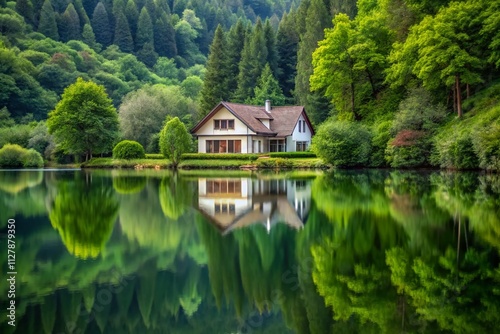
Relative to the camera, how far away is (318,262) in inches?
404

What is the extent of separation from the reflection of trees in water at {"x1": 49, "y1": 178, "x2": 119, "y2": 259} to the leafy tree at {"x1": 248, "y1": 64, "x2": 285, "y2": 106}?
47.6m

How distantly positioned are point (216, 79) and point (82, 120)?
2290cm

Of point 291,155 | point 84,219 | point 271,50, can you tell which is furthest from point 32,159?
point 84,219

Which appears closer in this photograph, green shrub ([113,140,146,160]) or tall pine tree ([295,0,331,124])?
green shrub ([113,140,146,160])

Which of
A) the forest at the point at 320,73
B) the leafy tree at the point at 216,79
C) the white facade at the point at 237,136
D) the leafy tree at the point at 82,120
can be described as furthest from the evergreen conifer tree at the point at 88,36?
the white facade at the point at 237,136

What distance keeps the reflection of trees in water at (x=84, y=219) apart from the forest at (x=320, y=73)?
21501mm

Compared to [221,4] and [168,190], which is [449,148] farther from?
[221,4]

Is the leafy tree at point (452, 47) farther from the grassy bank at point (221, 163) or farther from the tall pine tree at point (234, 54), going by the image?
the tall pine tree at point (234, 54)

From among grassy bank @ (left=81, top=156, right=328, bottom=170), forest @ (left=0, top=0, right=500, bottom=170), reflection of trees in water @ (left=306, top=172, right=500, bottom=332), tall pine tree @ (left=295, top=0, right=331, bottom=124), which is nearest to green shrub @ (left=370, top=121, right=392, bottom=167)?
forest @ (left=0, top=0, right=500, bottom=170)

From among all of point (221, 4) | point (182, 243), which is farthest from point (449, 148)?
point (221, 4)

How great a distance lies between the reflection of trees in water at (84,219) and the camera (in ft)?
39.6

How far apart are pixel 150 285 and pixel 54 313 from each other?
173 cm

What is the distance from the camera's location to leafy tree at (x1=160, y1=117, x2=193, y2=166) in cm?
5072

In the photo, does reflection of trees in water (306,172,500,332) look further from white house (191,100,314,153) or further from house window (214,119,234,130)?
house window (214,119,234,130)
